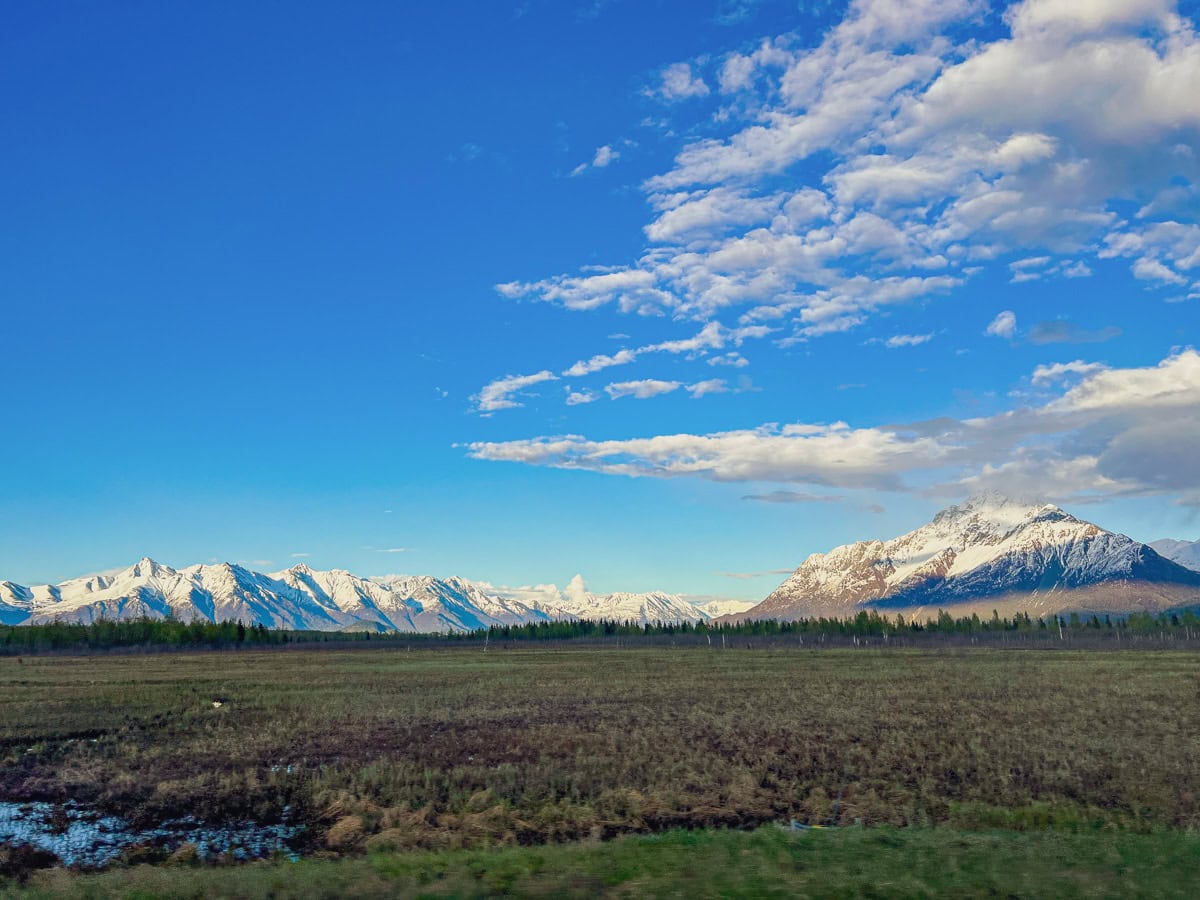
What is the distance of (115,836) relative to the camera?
22375 mm

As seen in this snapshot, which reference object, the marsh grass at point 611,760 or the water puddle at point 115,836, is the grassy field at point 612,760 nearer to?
the marsh grass at point 611,760

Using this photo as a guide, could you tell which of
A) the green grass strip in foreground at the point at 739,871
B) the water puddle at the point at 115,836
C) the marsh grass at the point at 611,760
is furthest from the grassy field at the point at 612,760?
the green grass strip in foreground at the point at 739,871

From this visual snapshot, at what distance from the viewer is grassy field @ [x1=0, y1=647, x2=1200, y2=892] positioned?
22906mm

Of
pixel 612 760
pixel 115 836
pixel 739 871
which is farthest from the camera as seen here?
pixel 612 760

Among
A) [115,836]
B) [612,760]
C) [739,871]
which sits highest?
[739,871]

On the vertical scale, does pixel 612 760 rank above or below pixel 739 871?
below

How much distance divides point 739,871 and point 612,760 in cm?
1586

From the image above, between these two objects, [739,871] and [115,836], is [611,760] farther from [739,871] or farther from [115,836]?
[739,871]

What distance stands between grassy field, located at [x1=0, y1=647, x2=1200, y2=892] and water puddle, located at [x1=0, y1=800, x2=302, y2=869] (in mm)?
924

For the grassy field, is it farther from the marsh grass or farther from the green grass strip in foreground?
the green grass strip in foreground

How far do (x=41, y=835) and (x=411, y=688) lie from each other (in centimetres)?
4675

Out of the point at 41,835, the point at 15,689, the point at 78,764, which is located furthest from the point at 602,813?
the point at 15,689

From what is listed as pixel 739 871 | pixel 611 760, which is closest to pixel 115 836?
pixel 611 760

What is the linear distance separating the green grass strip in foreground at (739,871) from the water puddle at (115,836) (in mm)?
2195
